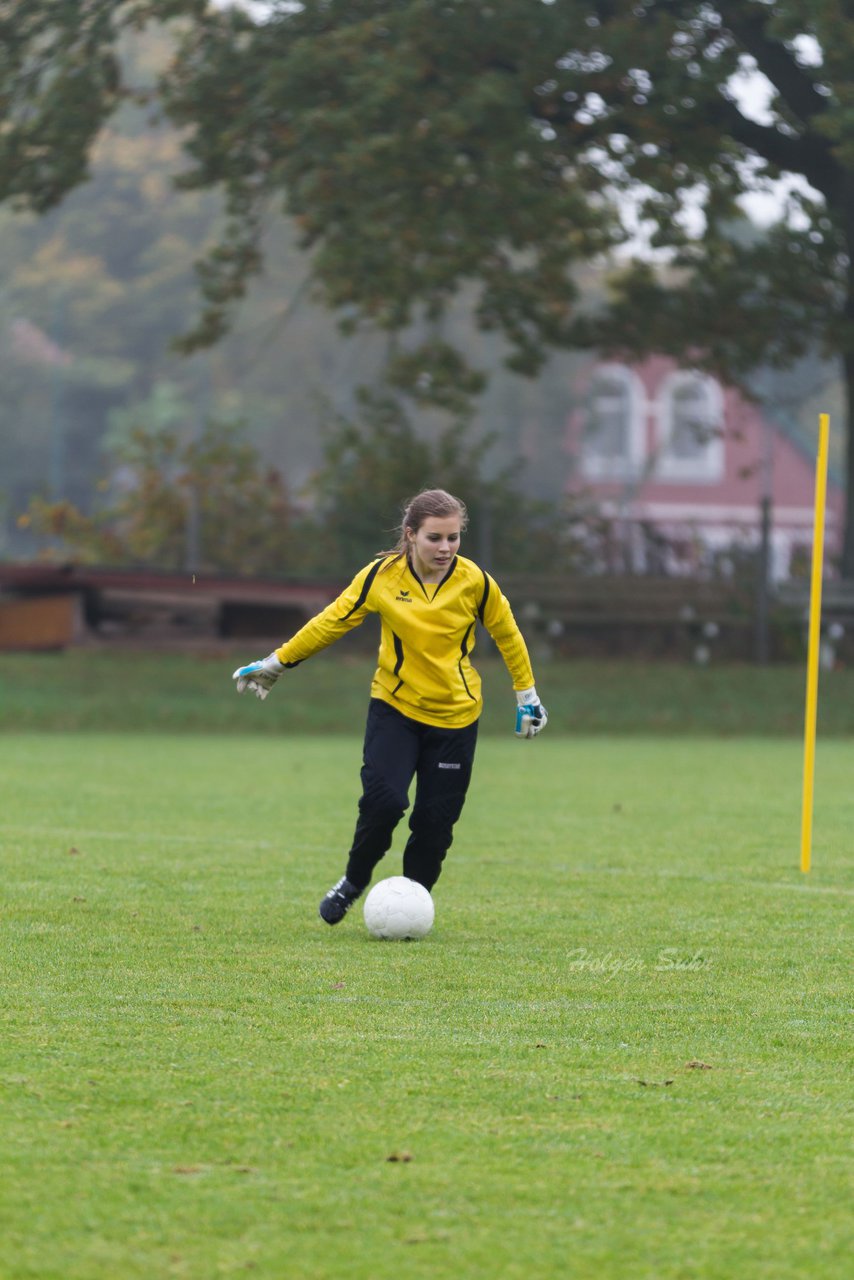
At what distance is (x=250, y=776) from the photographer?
17.2 metres

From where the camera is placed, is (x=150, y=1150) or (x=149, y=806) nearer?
(x=150, y=1150)

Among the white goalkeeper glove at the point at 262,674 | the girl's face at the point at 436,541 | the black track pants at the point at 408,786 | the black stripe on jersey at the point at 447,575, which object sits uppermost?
the girl's face at the point at 436,541

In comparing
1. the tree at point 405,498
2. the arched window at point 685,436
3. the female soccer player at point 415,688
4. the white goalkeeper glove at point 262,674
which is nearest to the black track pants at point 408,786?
the female soccer player at point 415,688

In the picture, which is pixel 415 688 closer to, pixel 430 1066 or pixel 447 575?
pixel 447 575

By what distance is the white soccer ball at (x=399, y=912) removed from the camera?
7965 mm

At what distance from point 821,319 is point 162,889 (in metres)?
20.0

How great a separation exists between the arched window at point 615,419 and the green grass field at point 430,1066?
6026cm

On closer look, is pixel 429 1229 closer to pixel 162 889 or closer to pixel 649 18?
pixel 162 889

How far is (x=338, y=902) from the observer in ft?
27.2

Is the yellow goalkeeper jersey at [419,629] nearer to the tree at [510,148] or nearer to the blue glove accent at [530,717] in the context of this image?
the blue glove accent at [530,717]

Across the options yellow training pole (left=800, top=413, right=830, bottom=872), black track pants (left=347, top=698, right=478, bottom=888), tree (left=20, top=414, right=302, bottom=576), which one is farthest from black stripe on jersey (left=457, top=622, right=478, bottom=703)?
tree (left=20, top=414, right=302, bottom=576)

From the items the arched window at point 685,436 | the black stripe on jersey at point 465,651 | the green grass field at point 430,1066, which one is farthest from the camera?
the arched window at point 685,436

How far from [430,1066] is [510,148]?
65.5 ft

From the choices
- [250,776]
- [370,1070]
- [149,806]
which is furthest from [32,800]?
[370,1070]
